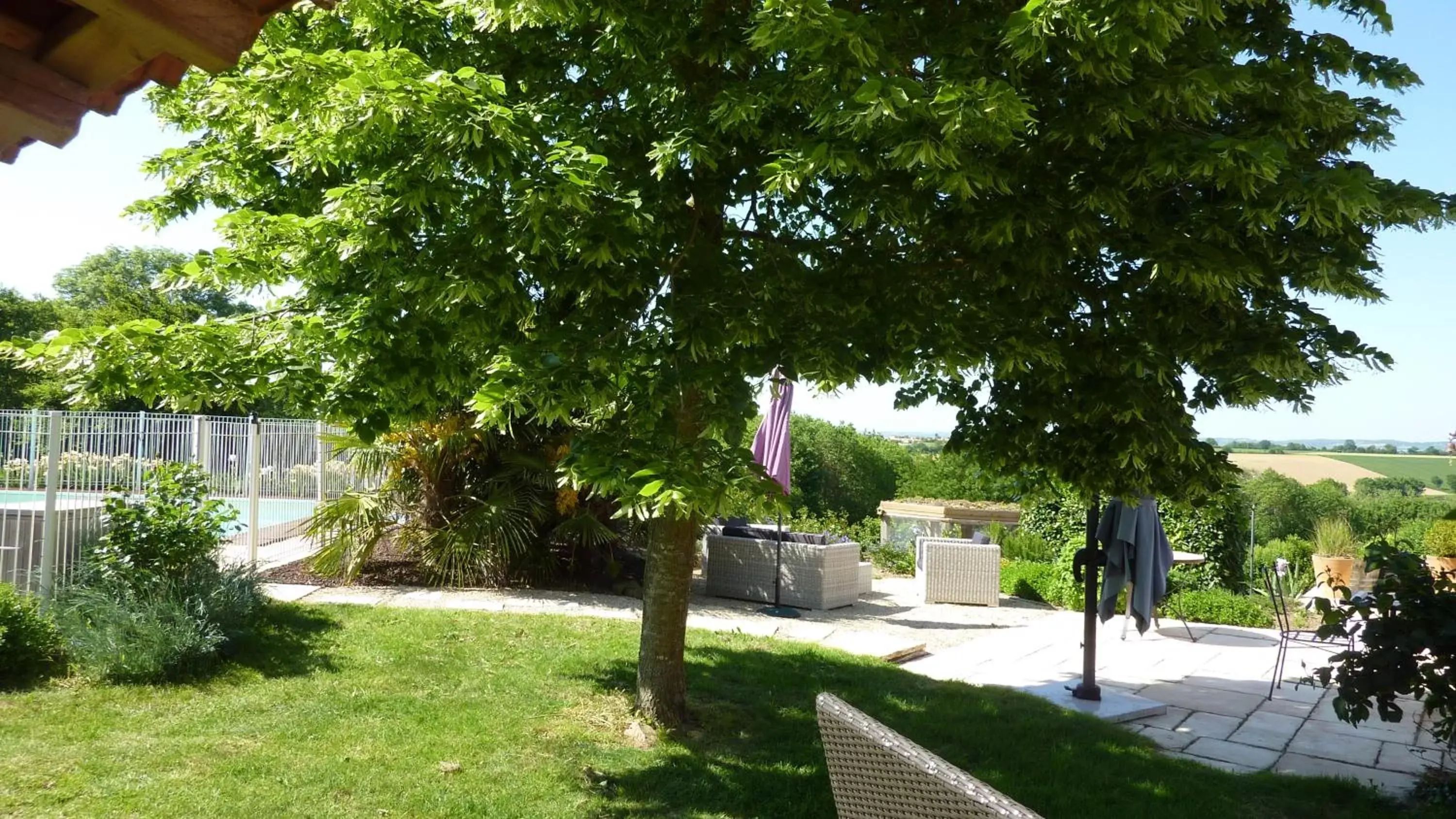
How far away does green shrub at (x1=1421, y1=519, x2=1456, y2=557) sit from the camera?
1123cm

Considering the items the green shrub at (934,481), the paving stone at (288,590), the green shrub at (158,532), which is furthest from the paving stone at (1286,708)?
the paving stone at (288,590)

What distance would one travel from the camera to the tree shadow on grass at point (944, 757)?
500 cm

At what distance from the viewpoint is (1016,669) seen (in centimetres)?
836

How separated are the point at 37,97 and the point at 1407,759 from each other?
25.3 feet

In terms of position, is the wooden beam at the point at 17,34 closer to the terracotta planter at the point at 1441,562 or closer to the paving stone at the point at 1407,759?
the paving stone at the point at 1407,759

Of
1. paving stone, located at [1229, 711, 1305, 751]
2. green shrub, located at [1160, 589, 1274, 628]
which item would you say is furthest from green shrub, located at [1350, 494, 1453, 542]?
paving stone, located at [1229, 711, 1305, 751]

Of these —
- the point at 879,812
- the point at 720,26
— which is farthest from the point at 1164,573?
Answer: the point at 879,812

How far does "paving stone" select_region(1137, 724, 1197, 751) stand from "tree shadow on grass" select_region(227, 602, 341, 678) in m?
5.76

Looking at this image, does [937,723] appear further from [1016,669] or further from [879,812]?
[879,812]

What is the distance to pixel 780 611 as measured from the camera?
10.5 metres

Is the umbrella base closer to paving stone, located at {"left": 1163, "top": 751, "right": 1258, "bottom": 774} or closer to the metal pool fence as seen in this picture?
paving stone, located at {"left": 1163, "top": 751, "right": 1258, "bottom": 774}

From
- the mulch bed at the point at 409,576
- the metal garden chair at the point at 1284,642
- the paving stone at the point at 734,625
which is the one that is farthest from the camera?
the mulch bed at the point at 409,576

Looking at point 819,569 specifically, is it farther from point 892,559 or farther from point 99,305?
point 99,305

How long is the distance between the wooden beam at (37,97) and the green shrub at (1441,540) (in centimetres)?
1314
